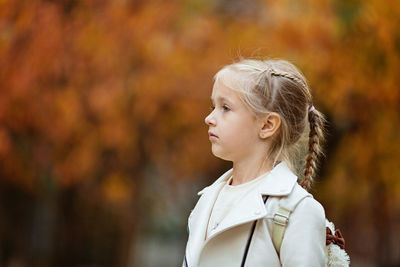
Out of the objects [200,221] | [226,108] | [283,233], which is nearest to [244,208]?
[283,233]

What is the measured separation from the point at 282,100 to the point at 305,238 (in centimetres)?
52

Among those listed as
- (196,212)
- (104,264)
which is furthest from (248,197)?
(104,264)

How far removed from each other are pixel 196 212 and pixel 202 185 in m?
12.9

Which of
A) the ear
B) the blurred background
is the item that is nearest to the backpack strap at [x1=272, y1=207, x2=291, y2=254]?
the ear

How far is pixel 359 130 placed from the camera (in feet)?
20.9

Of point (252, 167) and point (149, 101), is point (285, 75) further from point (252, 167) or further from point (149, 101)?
point (149, 101)

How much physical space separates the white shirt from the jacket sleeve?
0.24 meters

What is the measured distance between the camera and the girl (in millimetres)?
1902

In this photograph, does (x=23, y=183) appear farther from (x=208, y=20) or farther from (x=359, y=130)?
(x=359, y=130)

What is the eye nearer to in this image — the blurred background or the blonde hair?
the blonde hair

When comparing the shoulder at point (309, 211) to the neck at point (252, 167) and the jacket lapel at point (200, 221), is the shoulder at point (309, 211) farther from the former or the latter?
the jacket lapel at point (200, 221)

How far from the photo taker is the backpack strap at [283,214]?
190 centimetres

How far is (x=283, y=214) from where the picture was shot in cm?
191

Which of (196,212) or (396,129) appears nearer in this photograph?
(196,212)
